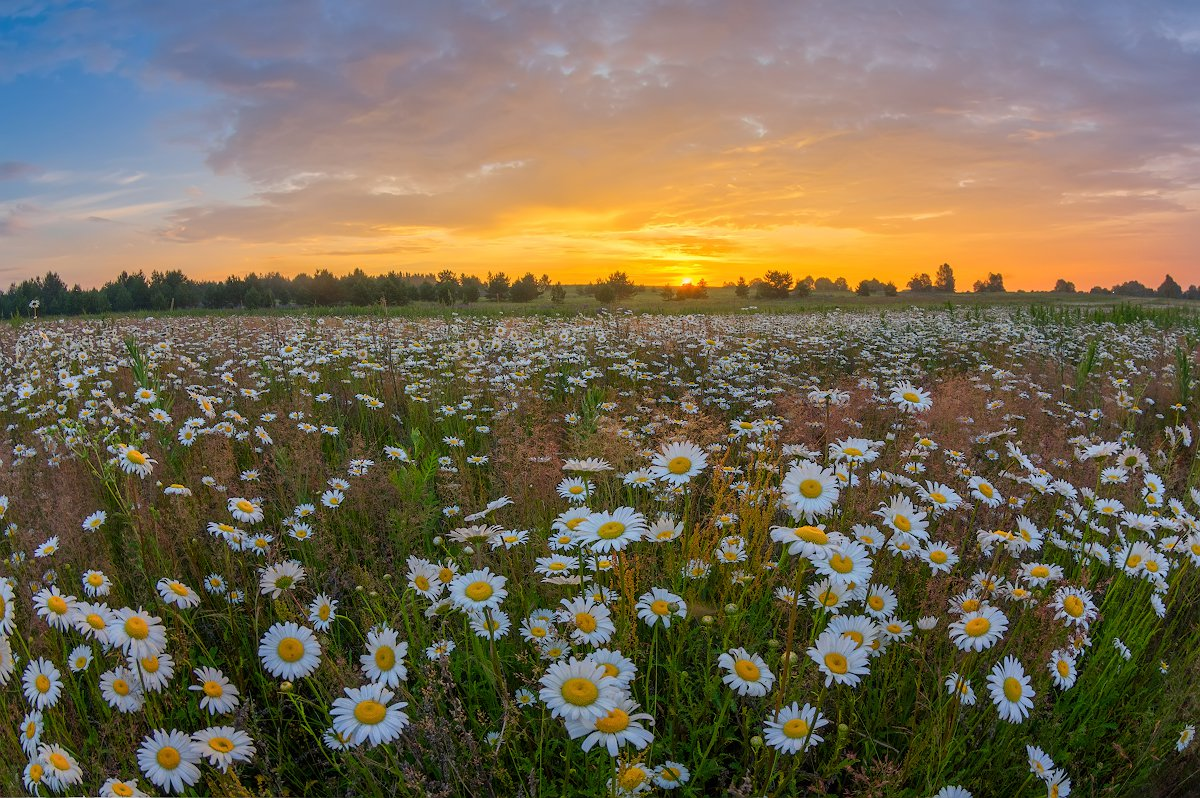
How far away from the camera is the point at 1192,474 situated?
3.91m

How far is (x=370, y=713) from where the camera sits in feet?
4.99

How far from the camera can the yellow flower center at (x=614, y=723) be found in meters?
1.38

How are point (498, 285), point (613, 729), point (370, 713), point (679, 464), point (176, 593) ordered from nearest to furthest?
point (613, 729) < point (370, 713) < point (176, 593) < point (679, 464) < point (498, 285)

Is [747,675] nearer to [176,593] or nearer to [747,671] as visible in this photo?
[747,671]

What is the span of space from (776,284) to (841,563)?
174ft

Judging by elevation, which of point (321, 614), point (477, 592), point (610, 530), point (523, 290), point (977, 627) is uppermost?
point (523, 290)

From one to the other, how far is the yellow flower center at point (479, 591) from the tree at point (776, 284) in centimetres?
5112

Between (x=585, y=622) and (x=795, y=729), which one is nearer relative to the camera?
(x=795, y=729)

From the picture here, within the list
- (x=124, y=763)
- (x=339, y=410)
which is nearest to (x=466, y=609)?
A: (x=124, y=763)

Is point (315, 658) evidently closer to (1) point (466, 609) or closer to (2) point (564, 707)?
(1) point (466, 609)

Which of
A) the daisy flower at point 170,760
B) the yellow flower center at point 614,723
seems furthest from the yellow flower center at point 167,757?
the yellow flower center at point 614,723

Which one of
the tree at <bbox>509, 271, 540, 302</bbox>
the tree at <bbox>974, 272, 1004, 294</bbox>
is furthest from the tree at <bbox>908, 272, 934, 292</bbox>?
the tree at <bbox>509, 271, 540, 302</bbox>

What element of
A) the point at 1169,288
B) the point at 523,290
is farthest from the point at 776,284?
the point at 1169,288

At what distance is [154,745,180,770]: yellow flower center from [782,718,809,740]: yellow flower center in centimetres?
158
